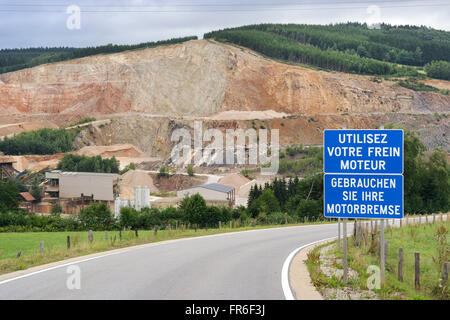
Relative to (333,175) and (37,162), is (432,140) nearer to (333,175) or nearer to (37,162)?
(37,162)

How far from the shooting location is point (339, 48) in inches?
6919

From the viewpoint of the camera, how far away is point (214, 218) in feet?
148

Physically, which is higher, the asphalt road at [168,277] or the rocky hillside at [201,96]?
the rocky hillside at [201,96]

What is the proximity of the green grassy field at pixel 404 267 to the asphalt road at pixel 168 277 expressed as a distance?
151 centimetres

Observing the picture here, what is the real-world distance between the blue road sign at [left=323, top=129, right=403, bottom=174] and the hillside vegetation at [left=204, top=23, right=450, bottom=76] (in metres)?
139

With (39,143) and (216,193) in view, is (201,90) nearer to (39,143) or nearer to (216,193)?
(39,143)

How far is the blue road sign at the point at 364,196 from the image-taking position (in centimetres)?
1098

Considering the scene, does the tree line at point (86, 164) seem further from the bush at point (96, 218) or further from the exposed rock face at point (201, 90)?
the bush at point (96, 218)

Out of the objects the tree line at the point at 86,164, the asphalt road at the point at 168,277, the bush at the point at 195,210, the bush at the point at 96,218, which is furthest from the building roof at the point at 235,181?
the asphalt road at the point at 168,277

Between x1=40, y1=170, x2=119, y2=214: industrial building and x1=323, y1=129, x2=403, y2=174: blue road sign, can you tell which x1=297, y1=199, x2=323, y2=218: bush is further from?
x1=323, y1=129, x2=403, y2=174: blue road sign

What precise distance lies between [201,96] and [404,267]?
367 ft

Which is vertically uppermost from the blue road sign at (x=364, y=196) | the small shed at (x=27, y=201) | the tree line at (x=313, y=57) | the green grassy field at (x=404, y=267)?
the tree line at (x=313, y=57)

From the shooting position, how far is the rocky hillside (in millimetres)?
112562

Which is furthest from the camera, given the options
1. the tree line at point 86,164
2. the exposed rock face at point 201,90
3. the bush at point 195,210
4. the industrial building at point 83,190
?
the exposed rock face at point 201,90
